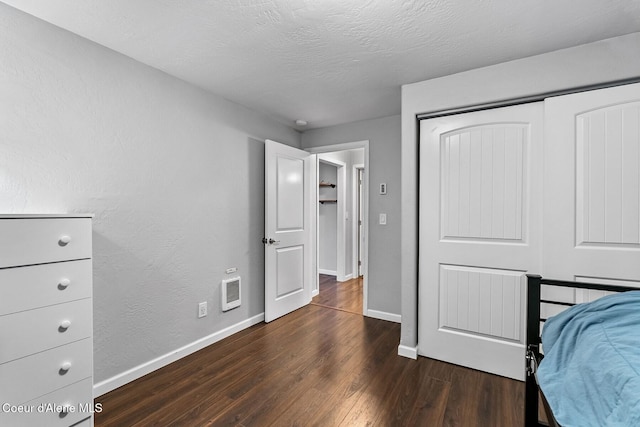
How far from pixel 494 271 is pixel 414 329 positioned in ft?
2.58

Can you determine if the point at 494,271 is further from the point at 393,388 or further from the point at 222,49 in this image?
the point at 222,49

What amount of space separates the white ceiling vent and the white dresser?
4.24ft

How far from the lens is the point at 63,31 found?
1788mm

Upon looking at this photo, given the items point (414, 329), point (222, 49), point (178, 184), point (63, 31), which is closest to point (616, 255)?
point (414, 329)

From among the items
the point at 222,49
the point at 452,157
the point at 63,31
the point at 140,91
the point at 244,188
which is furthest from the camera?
the point at 244,188

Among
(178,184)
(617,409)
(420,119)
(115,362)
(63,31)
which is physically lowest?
(115,362)

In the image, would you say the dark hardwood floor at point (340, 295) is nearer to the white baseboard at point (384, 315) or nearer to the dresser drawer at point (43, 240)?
the white baseboard at point (384, 315)

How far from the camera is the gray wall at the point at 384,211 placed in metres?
3.30

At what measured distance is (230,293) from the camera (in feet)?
9.52

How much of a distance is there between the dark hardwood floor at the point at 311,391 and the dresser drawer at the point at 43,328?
630mm

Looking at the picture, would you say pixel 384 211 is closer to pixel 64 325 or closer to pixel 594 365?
pixel 594 365

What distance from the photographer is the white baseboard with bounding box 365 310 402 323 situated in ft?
10.8

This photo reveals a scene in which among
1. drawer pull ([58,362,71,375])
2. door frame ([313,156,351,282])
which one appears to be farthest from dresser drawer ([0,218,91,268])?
door frame ([313,156,351,282])

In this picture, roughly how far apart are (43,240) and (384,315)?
A: 298 cm
